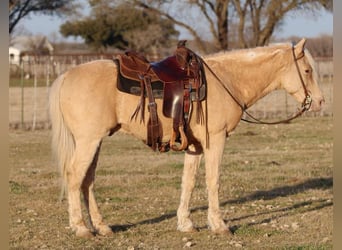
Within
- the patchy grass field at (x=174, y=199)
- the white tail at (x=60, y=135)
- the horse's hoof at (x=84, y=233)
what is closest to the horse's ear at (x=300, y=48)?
the patchy grass field at (x=174, y=199)

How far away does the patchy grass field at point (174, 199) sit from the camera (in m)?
6.52

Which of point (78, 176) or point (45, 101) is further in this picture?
point (45, 101)

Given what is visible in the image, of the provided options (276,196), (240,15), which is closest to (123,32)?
(240,15)

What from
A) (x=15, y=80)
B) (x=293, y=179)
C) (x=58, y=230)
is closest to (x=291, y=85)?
(x=58, y=230)

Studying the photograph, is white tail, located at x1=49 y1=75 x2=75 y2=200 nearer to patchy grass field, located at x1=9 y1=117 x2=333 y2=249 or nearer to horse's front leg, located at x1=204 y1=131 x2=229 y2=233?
patchy grass field, located at x1=9 y1=117 x2=333 y2=249

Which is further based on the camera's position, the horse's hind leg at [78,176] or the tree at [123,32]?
the tree at [123,32]

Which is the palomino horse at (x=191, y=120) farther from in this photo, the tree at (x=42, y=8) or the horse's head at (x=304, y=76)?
the tree at (x=42, y=8)

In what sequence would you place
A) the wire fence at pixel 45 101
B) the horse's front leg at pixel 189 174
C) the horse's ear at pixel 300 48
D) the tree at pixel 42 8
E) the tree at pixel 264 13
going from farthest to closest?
the tree at pixel 42 8
the tree at pixel 264 13
the wire fence at pixel 45 101
the horse's front leg at pixel 189 174
the horse's ear at pixel 300 48

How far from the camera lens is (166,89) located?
6648mm

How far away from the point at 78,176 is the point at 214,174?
1508mm

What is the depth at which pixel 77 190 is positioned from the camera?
259 inches

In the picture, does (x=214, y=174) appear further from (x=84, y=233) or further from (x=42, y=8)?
(x=42, y=8)

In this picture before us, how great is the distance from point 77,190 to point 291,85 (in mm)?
2731

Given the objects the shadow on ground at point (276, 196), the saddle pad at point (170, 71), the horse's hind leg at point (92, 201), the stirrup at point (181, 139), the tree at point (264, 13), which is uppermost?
the tree at point (264, 13)
